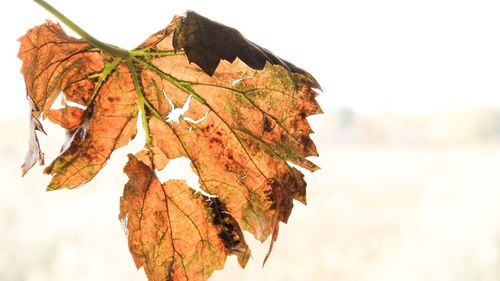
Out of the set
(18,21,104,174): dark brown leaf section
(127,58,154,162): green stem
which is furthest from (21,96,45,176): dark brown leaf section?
(127,58,154,162): green stem

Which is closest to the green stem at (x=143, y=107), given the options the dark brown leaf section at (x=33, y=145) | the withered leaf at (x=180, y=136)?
the withered leaf at (x=180, y=136)

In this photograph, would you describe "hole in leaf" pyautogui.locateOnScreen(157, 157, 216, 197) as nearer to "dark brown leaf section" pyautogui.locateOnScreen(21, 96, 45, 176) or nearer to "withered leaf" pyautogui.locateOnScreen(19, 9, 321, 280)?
"withered leaf" pyautogui.locateOnScreen(19, 9, 321, 280)

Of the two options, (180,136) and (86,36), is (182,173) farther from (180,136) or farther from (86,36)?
(86,36)

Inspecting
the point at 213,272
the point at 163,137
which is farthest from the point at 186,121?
the point at 213,272

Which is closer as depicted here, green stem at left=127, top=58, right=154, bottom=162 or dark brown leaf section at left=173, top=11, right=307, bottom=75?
dark brown leaf section at left=173, top=11, right=307, bottom=75

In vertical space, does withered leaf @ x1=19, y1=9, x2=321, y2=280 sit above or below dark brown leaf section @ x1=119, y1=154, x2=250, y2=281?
above

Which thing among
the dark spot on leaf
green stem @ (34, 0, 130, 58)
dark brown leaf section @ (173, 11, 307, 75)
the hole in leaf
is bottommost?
the hole in leaf

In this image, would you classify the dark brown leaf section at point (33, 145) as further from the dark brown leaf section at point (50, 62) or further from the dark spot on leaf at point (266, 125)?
the dark spot on leaf at point (266, 125)
